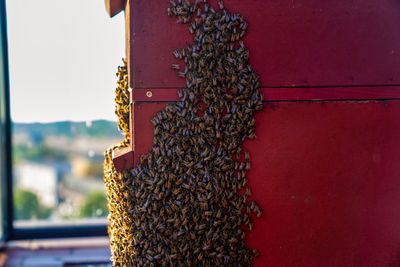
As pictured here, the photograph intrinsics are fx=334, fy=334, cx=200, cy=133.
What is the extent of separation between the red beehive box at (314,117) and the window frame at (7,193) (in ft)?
10.5

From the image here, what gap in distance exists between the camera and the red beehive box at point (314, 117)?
3.01 m

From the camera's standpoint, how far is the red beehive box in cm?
301

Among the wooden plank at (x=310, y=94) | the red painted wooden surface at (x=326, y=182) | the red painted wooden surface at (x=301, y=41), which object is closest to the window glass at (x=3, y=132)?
the red painted wooden surface at (x=301, y=41)

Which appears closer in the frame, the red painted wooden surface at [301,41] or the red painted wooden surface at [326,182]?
the red painted wooden surface at [301,41]

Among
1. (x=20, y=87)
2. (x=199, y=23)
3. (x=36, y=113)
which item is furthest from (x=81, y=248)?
(x=199, y=23)

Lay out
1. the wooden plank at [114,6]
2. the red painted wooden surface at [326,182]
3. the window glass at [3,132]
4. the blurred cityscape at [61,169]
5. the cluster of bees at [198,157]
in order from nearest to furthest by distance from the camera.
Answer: the cluster of bees at [198,157] → the red painted wooden surface at [326,182] → the wooden plank at [114,6] → the window glass at [3,132] → the blurred cityscape at [61,169]

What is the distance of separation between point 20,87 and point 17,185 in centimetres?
171

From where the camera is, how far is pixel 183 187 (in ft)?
9.82

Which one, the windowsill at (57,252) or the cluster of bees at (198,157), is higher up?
the cluster of bees at (198,157)

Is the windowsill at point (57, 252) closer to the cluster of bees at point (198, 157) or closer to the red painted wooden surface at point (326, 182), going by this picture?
the cluster of bees at point (198, 157)

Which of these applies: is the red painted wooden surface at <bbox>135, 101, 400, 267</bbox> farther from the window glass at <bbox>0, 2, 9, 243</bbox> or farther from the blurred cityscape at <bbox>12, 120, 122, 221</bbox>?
the window glass at <bbox>0, 2, 9, 243</bbox>

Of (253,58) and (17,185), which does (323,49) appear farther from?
(17,185)

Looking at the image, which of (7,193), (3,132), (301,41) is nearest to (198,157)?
(301,41)

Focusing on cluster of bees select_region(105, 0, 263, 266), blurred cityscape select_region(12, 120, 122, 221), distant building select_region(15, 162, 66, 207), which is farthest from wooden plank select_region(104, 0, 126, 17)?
distant building select_region(15, 162, 66, 207)
